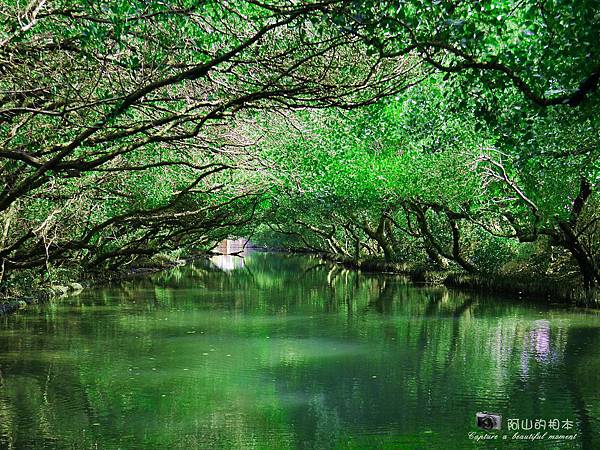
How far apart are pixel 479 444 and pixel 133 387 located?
4.96m

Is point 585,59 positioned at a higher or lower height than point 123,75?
lower

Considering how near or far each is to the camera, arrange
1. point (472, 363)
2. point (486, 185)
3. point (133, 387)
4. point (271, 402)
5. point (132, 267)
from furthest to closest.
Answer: point (132, 267)
point (486, 185)
point (472, 363)
point (133, 387)
point (271, 402)

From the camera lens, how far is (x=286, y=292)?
89.8ft

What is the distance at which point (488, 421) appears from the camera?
8398 millimetres

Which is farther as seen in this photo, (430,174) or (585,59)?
(430,174)

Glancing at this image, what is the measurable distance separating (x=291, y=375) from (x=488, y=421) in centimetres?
376

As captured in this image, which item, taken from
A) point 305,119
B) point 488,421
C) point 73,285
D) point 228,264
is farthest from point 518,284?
point 228,264

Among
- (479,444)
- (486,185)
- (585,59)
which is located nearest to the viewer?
(585,59)

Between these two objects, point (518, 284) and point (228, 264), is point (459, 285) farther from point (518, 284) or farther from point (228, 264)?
point (228, 264)

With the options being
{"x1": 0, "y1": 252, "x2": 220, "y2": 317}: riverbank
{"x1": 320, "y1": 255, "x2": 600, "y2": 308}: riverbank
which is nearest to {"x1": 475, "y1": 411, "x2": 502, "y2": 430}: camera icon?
{"x1": 320, "y1": 255, "x2": 600, "y2": 308}: riverbank

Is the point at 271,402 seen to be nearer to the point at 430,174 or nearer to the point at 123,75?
the point at 123,75

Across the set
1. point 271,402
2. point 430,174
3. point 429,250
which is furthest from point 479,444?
point 429,250

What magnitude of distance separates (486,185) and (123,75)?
498 inches

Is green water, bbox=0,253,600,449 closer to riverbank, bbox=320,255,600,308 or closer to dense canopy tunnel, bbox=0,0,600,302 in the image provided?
riverbank, bbox=320,255,600,308
